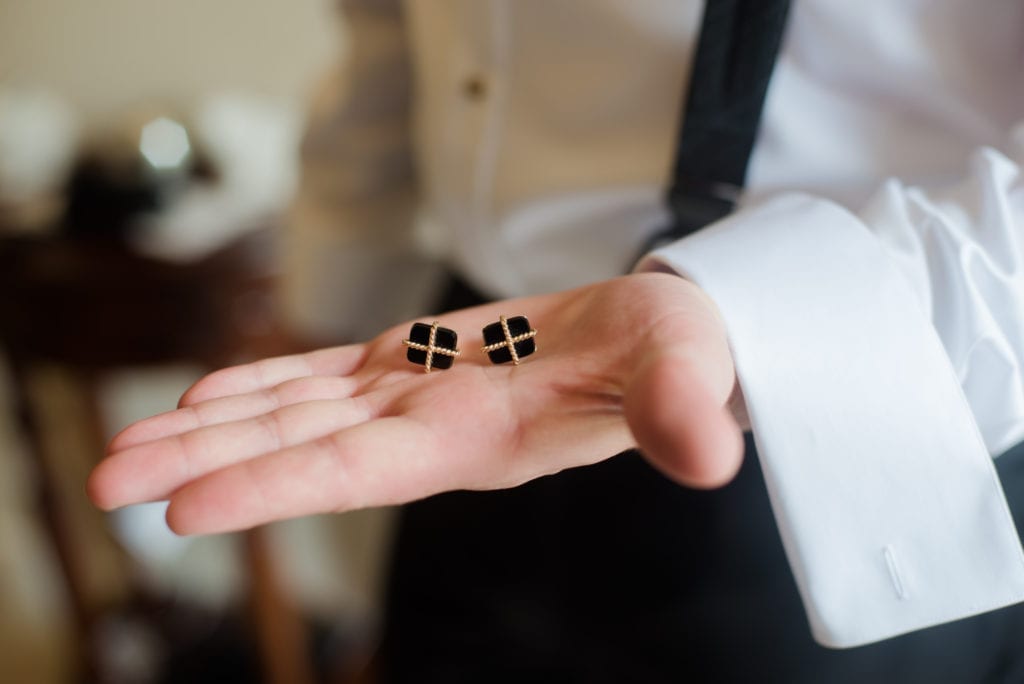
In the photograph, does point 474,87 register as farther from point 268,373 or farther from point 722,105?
point 268,373

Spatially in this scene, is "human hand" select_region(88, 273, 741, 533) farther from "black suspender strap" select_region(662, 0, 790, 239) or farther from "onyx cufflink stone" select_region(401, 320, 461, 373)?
"black suspender strap" select_region(662, 0, 790, 239)

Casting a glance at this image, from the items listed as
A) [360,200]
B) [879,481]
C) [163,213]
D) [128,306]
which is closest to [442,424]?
[879,481]

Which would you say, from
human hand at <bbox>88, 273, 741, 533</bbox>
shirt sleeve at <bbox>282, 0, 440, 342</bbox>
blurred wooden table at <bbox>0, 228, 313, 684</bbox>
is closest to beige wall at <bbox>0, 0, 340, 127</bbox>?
blurred wooden table at <bbox>0, 228, 313, 684</bbox>

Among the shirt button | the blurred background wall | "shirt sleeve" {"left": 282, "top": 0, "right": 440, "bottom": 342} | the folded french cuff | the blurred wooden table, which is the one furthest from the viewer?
the blurred background wall

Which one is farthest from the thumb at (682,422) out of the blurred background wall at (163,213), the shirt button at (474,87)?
the blurred background wall at (163,213)

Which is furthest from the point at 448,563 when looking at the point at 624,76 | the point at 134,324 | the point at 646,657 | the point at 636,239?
the point at 134,324

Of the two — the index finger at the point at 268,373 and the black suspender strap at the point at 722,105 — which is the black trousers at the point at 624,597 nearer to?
the black suspender strap at the point at 722,105
